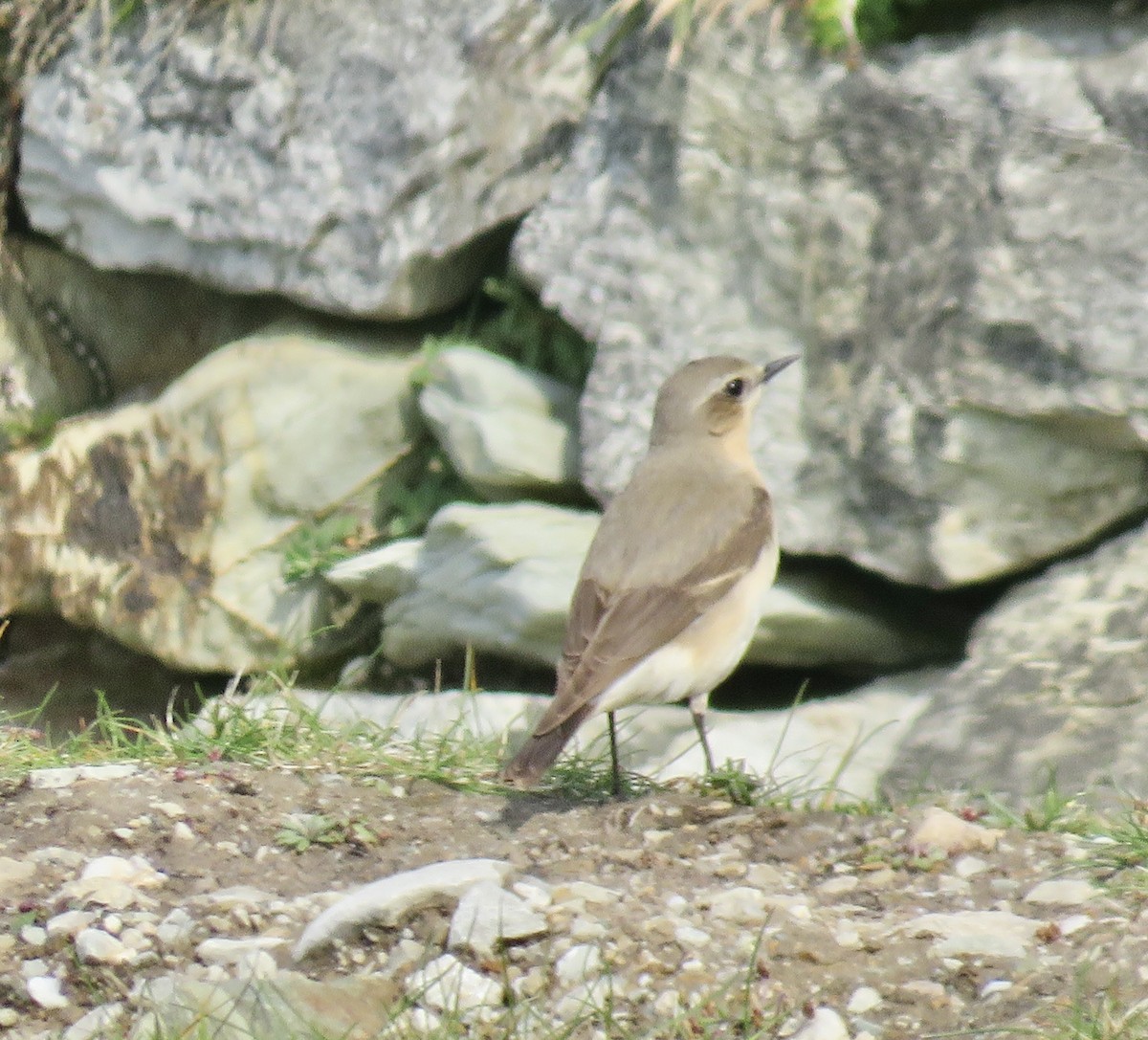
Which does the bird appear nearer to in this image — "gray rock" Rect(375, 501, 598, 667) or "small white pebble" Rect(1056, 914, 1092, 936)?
"gray rock" Rect(375, 501, 598, 667)

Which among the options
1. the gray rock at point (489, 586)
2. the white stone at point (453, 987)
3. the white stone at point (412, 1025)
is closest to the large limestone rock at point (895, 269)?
the gray rock at point (489, 586)

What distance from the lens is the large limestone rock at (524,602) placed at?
23.9 ft

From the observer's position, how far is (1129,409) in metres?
6.52

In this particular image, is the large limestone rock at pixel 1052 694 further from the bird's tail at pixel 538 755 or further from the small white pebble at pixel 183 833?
the small white pebble at pixel 183 833

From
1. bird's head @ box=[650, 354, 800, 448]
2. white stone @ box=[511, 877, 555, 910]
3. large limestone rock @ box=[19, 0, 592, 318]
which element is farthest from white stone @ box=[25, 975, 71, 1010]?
large limestone rock @ box=[19, 0, 592, 318]

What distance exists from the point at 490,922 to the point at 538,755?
2.82ft

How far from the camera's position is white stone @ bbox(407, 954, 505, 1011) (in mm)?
3936

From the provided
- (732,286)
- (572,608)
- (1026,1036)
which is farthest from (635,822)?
(732,286)

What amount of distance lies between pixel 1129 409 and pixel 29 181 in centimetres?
500

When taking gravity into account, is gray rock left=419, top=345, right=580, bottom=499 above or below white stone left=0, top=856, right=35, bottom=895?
above

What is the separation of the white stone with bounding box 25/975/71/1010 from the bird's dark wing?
150cm

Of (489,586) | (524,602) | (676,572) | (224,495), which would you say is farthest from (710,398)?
(224,495)

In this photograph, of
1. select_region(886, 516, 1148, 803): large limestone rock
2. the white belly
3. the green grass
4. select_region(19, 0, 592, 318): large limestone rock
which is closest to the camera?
the white belly

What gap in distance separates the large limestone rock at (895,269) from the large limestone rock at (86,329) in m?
2.02
